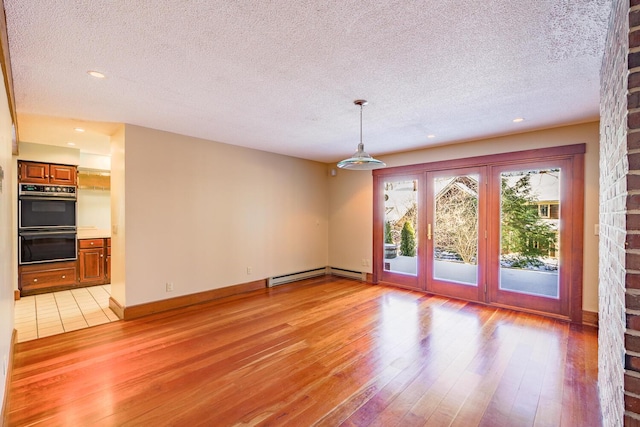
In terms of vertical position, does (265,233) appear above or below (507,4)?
below

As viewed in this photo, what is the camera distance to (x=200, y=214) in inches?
179

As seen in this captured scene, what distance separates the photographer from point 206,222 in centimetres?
461

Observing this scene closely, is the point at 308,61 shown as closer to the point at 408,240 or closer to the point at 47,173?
the point at 408,240

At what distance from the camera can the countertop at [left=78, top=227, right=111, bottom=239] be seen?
18.5 feet

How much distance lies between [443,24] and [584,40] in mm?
1012

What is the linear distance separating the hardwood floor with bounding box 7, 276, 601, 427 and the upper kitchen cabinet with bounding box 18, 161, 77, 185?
3189 mm

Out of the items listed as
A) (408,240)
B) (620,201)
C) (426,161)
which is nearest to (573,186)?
(426,161)

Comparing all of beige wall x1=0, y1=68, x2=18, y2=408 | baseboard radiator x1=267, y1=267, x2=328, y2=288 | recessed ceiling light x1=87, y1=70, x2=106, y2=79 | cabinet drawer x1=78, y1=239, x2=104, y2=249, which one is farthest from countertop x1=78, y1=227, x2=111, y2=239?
recessed ceiling light x1=87, y1=70, x2=106, y2=79

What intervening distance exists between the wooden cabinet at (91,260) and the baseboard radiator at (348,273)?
4553 millimetres

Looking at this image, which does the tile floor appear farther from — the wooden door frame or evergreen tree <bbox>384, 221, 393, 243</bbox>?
the wooden door frame

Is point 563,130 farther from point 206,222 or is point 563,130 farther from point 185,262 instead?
point 185,262

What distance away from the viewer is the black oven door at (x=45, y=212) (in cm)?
487

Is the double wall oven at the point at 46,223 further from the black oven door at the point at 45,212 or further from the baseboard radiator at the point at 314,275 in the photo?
the baseboard radiator at the point at 314,275

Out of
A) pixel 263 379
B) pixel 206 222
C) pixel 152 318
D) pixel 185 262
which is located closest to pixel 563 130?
pixel 263 379
